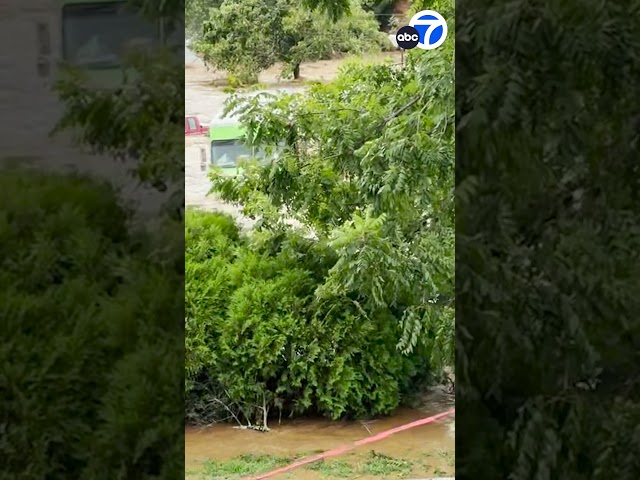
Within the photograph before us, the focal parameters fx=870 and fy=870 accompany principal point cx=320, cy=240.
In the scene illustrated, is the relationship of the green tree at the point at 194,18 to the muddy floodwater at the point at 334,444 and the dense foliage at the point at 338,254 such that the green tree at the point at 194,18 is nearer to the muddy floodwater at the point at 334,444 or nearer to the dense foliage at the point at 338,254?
the dense foliage at the point at 338,254

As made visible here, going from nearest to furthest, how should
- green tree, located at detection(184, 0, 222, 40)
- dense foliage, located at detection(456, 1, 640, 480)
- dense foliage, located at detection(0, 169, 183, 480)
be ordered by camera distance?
dense foliage, located at detection(0, 169, 183, 480), dense foliage, located at detection(456, 1, 640, 480), green tree, located at detection(184, 0, 222, 40)

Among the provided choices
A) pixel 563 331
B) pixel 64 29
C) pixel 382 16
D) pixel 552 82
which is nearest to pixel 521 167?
pixel 552 82

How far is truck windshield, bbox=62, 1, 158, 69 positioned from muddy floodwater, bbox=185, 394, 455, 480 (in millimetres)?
1193

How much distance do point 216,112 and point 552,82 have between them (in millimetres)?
1019

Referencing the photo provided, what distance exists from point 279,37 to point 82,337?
111 centimetres

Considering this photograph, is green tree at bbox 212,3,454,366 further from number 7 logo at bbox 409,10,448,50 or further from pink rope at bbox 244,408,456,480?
pink rope at bbox 244,408,456,480

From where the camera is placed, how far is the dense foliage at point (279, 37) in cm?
271

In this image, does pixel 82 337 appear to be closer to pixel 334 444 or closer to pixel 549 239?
pixel 334 444

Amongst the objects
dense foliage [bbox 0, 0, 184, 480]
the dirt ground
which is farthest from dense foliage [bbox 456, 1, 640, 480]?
dense foliage [bbox 0, 0, 184, 480]

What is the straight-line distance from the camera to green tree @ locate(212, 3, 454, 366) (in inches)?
108

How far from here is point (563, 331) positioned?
2523 millimetres

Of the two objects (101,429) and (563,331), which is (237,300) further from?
(563,331)

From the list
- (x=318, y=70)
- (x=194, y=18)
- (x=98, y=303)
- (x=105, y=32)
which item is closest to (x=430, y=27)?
(x=318, y=70)

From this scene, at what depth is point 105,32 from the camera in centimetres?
237
